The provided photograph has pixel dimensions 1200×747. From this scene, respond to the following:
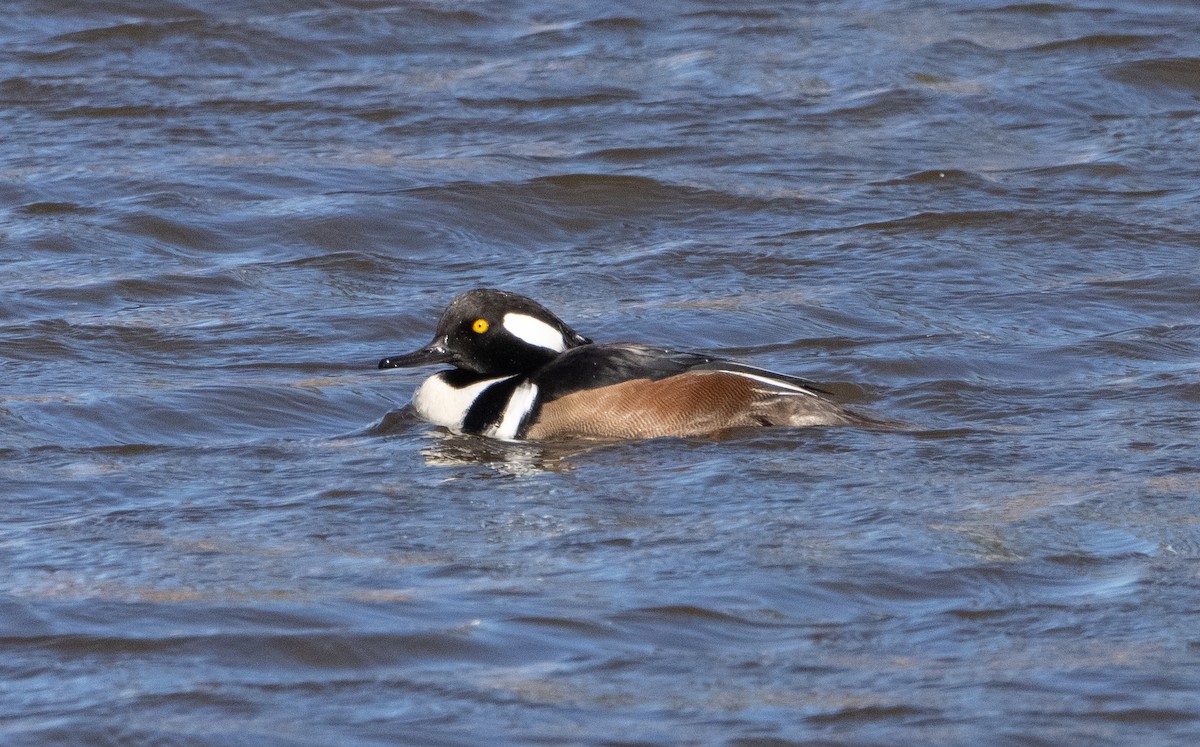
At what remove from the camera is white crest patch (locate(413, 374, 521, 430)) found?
795 centimetres

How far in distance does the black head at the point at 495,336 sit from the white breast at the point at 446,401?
0.37ft

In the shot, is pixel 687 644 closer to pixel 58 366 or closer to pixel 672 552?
pixel 672 552

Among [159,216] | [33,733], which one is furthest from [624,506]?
[159,216]

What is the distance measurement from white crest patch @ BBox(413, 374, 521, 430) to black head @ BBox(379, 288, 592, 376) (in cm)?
11

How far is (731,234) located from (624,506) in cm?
469

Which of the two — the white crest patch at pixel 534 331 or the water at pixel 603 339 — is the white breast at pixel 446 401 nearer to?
the water at pixel 603 339

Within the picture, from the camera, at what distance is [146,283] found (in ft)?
32.9

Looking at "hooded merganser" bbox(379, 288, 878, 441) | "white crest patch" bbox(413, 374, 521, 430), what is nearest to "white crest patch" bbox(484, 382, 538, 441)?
"hooded merganser" bbox(379, 288, 878, 441)

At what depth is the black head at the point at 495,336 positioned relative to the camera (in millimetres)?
7973

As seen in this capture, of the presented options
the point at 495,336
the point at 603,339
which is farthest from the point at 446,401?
the point at 603,339

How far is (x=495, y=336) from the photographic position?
8.00m

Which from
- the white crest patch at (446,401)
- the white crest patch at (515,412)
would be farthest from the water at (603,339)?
the white crest patch at (515,412)

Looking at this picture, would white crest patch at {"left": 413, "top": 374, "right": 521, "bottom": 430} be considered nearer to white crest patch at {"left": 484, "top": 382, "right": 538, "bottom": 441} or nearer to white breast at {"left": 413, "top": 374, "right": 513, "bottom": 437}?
white breast at {"left": 413, "top": 374, "right": 513, "bottom": 437}

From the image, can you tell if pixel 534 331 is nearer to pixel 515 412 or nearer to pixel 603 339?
pixel 515 412
